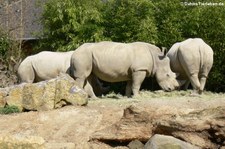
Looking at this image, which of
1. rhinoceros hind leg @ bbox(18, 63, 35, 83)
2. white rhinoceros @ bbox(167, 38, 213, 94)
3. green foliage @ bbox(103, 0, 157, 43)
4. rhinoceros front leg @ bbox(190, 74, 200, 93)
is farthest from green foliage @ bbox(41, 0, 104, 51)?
rhinoceros front leg @ bbox(190, 74, 200, 93)

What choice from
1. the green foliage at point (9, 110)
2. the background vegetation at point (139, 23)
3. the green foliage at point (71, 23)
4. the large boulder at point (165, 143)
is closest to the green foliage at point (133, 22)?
the background vegetation at point (139, 23)

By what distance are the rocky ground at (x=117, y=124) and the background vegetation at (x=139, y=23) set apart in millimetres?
5617

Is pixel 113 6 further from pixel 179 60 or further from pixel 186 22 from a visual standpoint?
pixel 179 60

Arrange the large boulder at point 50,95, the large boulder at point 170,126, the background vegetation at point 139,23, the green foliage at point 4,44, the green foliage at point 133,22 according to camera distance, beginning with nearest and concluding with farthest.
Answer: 1. the large boulder at point 170,126
2. the large boulder at point 50,95
3. the background vegetation at point 139,23
4. the green foliage at point 133,22
5. the green foliage at point 4,44

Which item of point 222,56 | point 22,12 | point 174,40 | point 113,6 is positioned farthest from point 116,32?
point 22,12

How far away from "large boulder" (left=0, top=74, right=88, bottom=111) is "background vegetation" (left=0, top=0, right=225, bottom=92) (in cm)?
544

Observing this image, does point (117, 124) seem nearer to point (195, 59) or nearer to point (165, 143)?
point (165, 143)

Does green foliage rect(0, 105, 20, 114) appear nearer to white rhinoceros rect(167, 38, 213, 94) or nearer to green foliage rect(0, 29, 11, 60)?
white rhinoceros rect(167, 38, 213, 94)

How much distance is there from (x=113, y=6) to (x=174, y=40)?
268 cm

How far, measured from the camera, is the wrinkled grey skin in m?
14.6

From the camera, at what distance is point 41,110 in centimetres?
1138

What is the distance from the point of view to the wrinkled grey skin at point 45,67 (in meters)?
14.6

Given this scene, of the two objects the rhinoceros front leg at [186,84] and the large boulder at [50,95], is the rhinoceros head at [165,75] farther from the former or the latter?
the large boulder at [50,95]

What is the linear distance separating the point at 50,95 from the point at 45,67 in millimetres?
3335
